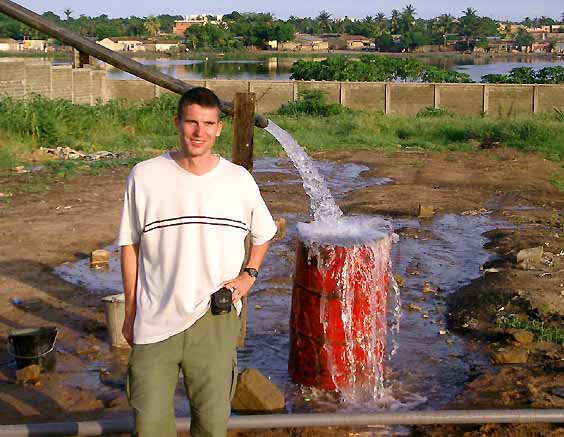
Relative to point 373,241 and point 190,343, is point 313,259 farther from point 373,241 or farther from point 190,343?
point 190,343

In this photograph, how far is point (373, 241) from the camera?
5570 mm

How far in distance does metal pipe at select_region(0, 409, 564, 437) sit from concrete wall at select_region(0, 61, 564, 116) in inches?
1119

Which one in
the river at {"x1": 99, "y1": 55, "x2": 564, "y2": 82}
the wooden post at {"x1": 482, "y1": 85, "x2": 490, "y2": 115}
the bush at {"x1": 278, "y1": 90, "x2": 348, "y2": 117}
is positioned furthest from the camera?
the river at {"x1": 99, "y1": 55, "x2": 564, "y2": 82}

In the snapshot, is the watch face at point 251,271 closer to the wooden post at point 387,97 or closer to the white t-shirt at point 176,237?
the white t-shirt at point 176,237

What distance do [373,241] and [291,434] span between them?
130 centimetres

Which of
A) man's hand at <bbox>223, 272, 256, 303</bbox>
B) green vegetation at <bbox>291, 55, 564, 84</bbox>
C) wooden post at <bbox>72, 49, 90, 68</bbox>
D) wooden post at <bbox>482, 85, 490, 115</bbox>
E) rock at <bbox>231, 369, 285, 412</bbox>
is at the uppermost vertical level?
green vegetation at <bbox>291, 55, 564, 84</bbox>

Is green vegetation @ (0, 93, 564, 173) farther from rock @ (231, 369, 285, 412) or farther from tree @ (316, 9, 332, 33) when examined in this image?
tree @ (316, 9, 332, 33)

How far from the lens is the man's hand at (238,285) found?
11.7ft

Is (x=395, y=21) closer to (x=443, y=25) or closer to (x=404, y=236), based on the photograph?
(x=443, y=25)

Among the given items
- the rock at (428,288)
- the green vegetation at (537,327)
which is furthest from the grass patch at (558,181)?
the green vegetation at (537,327)

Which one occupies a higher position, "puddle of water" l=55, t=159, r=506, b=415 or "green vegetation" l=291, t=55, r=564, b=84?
"green vegetation" l=291, t=55, r=564, b=84

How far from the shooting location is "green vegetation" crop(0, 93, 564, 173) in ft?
67.3

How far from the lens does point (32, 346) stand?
6020 millimetres

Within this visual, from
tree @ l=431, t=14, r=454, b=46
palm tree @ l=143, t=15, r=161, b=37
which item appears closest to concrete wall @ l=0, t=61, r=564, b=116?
palm tree @ l=143, t=15, r=161, b=37
